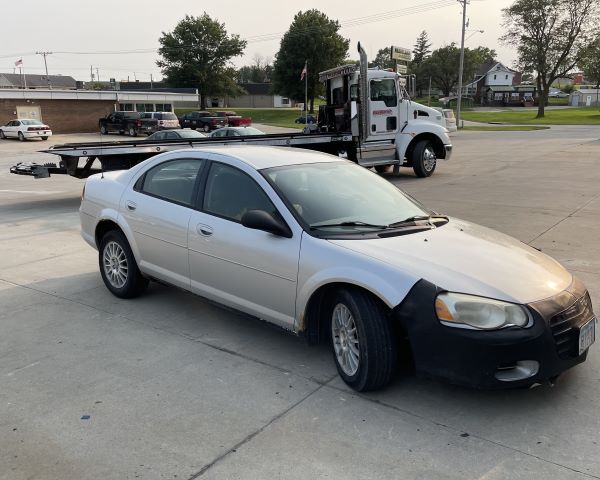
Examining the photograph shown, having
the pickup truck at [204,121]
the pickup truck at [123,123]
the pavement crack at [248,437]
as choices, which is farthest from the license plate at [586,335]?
the pickup truck at [204,121]

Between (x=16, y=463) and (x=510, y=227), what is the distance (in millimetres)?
7523

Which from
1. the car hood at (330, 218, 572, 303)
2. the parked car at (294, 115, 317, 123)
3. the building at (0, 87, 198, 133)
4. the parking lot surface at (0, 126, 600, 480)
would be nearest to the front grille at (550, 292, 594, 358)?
the car hood at (330, 218, 572, 303)

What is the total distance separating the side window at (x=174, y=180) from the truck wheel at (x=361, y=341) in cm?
178

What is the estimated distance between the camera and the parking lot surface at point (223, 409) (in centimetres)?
294

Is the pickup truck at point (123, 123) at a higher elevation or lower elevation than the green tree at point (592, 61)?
lower

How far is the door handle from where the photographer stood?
14.7 feet

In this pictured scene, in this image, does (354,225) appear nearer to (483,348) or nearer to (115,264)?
(483,348)

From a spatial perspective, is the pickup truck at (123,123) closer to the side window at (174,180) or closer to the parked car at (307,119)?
the parked car at (307,119)

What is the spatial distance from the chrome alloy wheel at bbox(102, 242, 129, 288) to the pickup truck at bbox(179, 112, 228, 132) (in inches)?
1634

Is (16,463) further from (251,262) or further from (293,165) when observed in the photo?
(293,165)

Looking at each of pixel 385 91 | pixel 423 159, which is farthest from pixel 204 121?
pixel 423 159

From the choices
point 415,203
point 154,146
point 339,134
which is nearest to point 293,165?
point 415,203

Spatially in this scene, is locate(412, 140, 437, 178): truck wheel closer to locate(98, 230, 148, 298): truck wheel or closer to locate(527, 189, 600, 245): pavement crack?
locate(527, 189, 600, 245): pavement crack

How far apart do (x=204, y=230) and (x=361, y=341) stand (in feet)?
5.50
